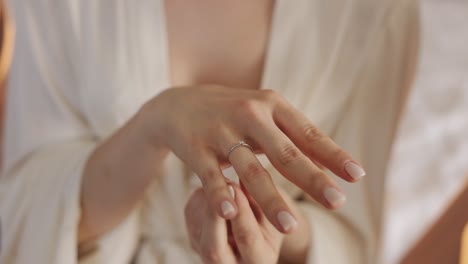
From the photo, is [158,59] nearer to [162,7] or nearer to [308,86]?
[162,7]

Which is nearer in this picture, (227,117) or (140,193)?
(227,117)

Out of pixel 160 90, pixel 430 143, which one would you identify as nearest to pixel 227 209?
pixel 160 90

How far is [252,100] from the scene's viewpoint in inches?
18.5

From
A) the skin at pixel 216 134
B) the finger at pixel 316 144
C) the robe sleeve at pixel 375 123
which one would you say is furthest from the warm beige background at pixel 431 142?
the finger at pixel 316 144

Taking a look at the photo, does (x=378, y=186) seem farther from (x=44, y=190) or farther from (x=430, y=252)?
(x=44, y=190)

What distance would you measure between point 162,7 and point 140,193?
0.81ft

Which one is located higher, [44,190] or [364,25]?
[364,25]

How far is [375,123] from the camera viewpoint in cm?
65

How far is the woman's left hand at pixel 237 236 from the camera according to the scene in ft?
1.52

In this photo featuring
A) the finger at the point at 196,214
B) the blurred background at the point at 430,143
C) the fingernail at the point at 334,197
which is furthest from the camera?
the blurred background at the point at 430,143

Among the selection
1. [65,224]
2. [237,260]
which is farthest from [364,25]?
[65,224]

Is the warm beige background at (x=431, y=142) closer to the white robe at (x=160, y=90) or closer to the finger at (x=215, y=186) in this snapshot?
the white robe at (x=160, y=90)

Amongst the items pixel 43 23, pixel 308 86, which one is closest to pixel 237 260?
pixel 308 86

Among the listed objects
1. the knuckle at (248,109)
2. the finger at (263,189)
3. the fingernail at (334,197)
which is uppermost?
the knuckle at (248,109)
